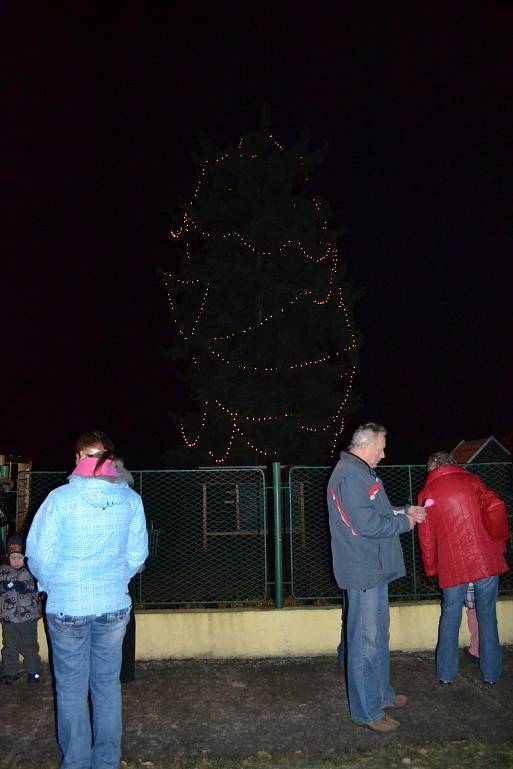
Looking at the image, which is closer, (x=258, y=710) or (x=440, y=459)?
(x=258, y=710)

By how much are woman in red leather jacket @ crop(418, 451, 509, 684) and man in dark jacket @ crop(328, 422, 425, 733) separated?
0.70m

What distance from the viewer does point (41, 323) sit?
35.5m

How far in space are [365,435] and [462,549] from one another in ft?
4.18

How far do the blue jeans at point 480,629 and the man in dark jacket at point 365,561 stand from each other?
83 cm

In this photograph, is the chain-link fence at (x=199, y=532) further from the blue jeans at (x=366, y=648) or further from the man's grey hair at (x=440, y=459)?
the blue jeans at (x=366, y=648)

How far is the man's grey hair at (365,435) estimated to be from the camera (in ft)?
13.8

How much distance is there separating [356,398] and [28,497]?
11146mm

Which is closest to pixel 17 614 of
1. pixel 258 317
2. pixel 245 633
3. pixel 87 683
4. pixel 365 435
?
pixel 245 633

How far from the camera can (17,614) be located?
5.14 m

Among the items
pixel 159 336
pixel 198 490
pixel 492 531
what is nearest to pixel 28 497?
A: pixel 198 490

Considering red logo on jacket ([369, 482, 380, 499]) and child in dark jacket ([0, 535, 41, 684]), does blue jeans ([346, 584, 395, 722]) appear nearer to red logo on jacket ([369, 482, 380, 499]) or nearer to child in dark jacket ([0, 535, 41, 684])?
red logo on jacket ([369, 482, 380, 499])

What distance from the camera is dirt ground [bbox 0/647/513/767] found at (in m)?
4.03

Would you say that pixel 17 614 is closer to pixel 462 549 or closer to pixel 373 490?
pixel 373 490

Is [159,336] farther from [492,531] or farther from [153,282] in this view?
Result: [492,531]
